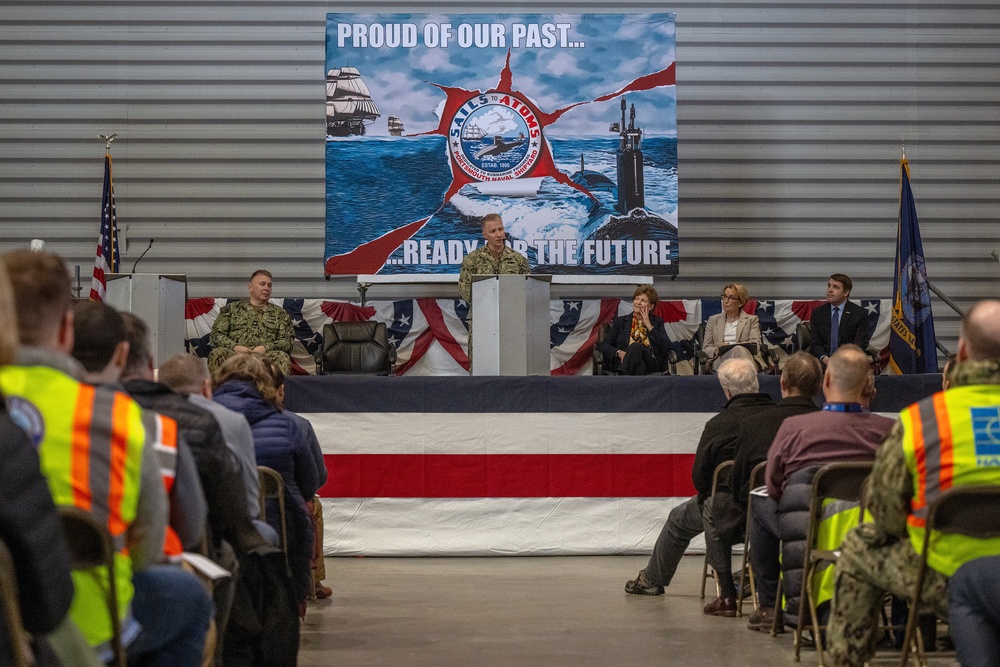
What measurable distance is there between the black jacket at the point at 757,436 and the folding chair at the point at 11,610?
341 cm

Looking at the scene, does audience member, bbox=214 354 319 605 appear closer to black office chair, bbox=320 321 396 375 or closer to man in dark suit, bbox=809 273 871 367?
black office chair, bbox=320 321 396 375

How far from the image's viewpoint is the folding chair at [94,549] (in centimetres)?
203

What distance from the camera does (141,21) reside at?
10.5 meters

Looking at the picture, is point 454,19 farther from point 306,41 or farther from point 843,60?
point 843,60

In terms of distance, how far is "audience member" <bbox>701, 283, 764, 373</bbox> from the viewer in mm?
8766

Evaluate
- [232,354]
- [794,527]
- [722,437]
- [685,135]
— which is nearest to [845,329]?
[685,135]

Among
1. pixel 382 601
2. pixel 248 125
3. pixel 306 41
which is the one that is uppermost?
pixel 306 41

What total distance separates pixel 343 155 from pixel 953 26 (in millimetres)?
5641

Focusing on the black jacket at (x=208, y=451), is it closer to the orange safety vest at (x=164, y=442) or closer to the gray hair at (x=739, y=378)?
the orange safety vest at (x=164, y=442)

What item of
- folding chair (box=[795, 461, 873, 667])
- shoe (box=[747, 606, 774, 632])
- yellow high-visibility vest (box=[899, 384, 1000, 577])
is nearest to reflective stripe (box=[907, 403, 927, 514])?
yellow high-visibility vest (box=[899, 384, 1000, 577])

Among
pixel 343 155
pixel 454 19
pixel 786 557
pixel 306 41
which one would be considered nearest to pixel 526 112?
pixel 454 19

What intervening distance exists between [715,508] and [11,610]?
3.72m

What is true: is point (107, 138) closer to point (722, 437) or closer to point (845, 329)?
point (845, 329)

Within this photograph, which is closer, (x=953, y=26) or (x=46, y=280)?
(x=46, y=280)
